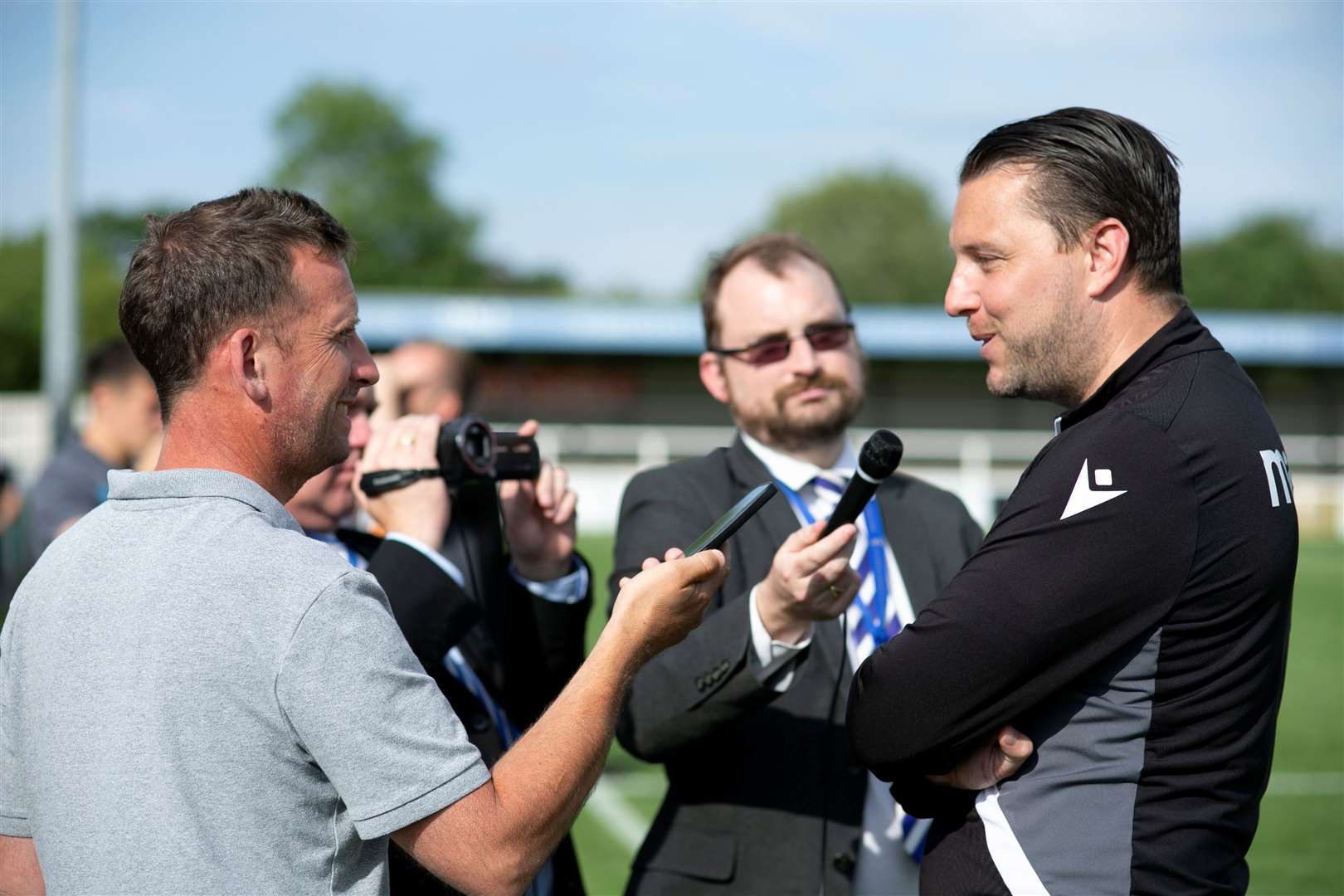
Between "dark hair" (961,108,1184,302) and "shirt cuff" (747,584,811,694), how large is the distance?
1.03 metres

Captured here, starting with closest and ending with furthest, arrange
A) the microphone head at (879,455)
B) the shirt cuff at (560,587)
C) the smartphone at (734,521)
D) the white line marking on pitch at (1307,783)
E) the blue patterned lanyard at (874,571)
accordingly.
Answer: the smartphone at (734,521)
the microphone head at (879,455)
the blue patterned lanyard at (874,571)
the shirt cuff at (560,587)
the white line marking on pitch at (1307,783)

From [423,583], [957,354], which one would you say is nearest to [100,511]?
[423,583]

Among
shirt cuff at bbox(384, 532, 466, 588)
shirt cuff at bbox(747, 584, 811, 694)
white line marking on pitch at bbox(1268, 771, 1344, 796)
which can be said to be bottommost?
white line marking on pitch at bbox(1268, 771, 1344, 796)

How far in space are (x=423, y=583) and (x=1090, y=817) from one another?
1470mm

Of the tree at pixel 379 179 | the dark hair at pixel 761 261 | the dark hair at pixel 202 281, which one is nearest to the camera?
the dark hair at pixel 202 281

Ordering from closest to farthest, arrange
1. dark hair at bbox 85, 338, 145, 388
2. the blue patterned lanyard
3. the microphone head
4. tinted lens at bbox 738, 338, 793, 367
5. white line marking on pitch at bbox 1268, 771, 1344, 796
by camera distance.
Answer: the microphone head, the blue patterned lanyard, tinted lens at bbox 738, 338, 793, 367, dark hair at bbox 85, 338, 145, 388, white line marking on pitch at bbox 1268, 771, 1344, 796

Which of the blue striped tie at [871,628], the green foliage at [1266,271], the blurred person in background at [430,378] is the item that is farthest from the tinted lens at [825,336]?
the green foliage at [1266,271]

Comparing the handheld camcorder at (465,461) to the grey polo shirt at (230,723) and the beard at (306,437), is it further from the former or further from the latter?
the grey polo shirt at (230,723)

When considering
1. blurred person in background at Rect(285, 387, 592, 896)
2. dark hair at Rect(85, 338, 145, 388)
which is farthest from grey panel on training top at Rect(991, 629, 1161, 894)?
dark hair at Rect(85, 338, 145, 388)

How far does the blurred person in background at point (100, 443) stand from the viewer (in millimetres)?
6410

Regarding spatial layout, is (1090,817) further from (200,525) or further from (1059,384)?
(200,525)

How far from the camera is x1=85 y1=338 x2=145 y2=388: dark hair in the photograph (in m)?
6.77

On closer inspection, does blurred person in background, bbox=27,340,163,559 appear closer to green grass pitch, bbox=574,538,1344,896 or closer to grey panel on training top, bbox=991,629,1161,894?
green grass pitch, bbox=574,538,1344,896

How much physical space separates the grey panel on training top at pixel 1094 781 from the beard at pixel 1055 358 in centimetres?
55
